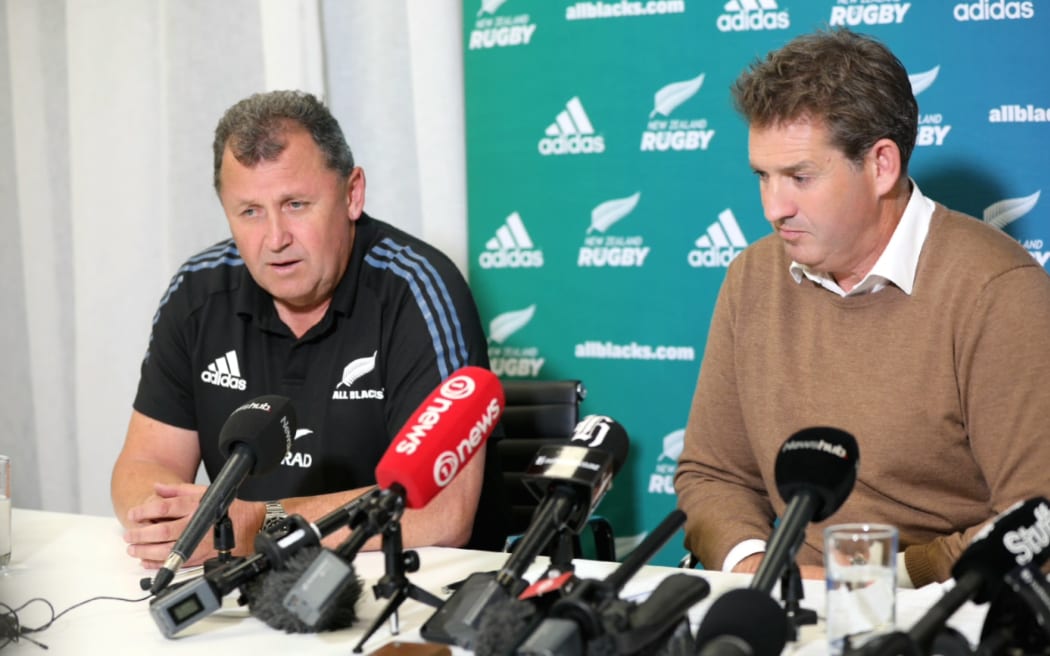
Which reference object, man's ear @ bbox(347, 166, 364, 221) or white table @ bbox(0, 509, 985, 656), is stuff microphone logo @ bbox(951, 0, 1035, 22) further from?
white table @ bbox(0, 509, 985, 656)

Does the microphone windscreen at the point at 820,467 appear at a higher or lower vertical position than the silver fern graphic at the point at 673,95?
lower

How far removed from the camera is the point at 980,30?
290cm

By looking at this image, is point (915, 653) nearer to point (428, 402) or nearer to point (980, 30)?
point (428, 402)

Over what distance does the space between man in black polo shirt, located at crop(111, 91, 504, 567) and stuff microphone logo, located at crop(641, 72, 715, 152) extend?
0.93 m

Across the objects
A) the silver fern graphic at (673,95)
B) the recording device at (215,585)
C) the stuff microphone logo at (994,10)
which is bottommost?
the recording device at (215,585)

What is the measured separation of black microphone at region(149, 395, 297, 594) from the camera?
1.69 meters

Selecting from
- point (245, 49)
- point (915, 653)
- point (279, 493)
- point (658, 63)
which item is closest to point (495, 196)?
point (658, 63)

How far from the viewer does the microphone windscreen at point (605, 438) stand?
4.96ft

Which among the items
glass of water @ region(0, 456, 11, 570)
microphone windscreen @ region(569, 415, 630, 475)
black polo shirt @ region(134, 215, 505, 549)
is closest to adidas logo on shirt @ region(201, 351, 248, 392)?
black polo shirt @ region(134, 215, 505, 549)

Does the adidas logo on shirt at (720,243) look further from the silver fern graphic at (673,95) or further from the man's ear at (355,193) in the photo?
the man's ear at (355,193)

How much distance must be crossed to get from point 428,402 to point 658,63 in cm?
194

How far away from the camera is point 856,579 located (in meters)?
1.45

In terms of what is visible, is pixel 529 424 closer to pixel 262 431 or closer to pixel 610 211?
pixel 610 211

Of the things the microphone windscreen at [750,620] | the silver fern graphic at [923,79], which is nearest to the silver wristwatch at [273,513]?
the microphone windscreen at [750,620]
